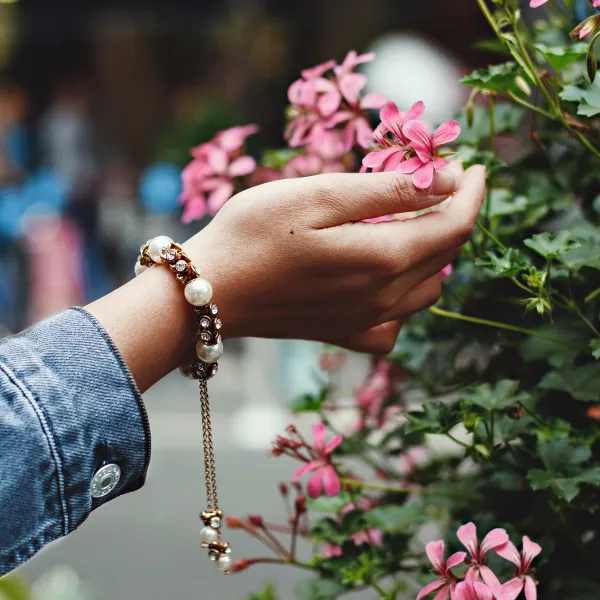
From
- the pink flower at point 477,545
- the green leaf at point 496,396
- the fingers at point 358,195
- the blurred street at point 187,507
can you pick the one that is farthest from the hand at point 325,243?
the blurred street at point 187,507

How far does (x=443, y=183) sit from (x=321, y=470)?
295mm

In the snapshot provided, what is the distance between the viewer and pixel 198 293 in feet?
2.43

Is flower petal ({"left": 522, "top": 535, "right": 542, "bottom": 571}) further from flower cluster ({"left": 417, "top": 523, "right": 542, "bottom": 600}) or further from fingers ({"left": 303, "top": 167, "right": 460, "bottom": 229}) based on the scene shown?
fingers ({"left": 303, "top": 167, "right": 460, "bottom": 229})

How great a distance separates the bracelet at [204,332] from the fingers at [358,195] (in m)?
0.11

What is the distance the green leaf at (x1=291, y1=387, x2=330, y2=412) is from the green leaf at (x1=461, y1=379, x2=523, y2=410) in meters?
0.29

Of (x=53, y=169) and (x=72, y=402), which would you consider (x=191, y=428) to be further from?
(x=72, y=402)

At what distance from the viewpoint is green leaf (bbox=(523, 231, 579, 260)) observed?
28.3 inches

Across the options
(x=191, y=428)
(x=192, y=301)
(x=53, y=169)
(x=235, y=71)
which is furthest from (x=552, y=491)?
(x=235, y=71)

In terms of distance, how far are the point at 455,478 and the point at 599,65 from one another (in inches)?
17.6

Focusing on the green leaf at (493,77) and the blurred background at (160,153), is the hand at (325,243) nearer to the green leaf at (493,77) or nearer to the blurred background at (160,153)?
the green leaf at (493,77)

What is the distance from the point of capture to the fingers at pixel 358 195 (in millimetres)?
752

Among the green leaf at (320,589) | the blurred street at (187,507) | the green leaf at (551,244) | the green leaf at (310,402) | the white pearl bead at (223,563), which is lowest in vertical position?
the blurred street at (187,507)

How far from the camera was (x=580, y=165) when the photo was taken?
2.90ft

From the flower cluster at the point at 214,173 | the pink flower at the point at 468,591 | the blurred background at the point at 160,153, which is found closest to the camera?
the pink flower at the point at 468,591
